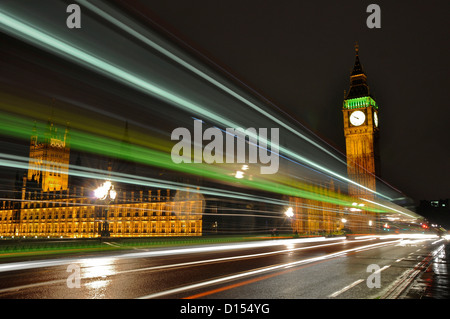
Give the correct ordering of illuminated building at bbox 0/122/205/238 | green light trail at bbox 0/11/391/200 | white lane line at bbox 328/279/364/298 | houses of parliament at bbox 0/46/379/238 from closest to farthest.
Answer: white lane line at bbox 328/279/364/298 < green light trail at bbox 0/11/391/200 < illuminated building at bbox 0/122/205/238 < houses of parliament at bbox 0/46/379/238

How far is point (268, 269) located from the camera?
11.7 meters

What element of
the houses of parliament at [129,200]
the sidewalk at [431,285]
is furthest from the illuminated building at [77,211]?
the sidewalk at [431,285]

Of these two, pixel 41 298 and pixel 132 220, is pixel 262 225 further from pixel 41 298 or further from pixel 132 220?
pixel 132 220

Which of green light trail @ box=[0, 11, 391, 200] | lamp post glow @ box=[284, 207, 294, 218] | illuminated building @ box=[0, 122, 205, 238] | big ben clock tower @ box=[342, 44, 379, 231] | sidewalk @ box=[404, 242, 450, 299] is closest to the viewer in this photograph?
sidewalk @ box=[404, 242, 450, 299]

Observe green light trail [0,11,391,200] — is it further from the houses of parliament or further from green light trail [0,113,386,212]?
the houses of parliament

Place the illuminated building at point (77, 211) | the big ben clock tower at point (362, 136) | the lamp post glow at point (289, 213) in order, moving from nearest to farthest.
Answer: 1. the lamp post glow at point (289, 213)
2. the illuminated building at point (77, 211)
3. the big ben clock tower at point (362, 136)

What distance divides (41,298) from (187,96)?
12.2 m

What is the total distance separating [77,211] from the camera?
102625 millimetres

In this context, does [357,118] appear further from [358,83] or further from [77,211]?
[77,211]

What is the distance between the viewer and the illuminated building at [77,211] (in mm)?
83812

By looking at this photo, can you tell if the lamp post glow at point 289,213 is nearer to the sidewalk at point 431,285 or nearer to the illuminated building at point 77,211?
the sidewalk at point 431,285

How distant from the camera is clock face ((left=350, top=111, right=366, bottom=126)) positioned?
362ft

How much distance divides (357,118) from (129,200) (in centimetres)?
6969

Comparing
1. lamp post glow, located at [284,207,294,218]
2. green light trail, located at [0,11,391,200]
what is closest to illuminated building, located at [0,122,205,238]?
lamp post glow, located at [284,207,294,218]
